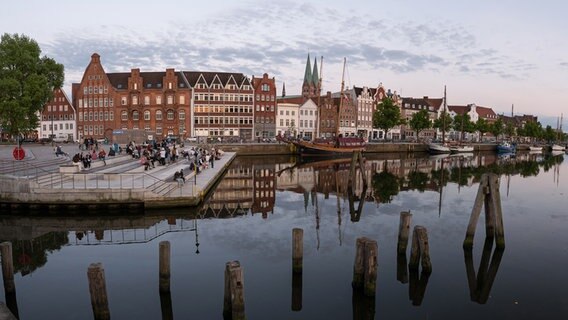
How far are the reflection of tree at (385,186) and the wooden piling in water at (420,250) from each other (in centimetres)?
1822

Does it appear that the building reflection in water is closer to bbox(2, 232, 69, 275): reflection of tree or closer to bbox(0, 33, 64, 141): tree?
bbox(2, 232, 69, 275): reflection of tree

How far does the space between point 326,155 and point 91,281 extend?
72.5 m

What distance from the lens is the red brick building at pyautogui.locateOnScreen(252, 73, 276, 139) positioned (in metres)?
105

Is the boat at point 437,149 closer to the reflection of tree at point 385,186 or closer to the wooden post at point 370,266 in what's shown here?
the reflection of tree at point 385,186

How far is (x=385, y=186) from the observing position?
143 ft

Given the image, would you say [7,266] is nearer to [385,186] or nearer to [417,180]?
[385,186]

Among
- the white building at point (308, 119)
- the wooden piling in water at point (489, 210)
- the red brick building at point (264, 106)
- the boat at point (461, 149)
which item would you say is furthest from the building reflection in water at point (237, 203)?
the white building at point (308, 119)

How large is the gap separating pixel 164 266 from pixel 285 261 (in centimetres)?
609

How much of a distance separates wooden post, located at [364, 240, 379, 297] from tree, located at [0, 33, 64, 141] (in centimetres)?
5719

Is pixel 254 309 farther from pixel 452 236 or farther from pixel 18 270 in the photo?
pixel 452 236

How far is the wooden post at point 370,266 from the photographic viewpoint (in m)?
12.9

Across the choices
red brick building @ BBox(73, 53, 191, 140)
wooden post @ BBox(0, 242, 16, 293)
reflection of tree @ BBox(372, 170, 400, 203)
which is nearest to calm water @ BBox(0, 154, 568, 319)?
wooden post @ BBox(0, 242, 16, 293)

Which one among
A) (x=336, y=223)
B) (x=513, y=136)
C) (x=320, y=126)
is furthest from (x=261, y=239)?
(x=513, y=136)

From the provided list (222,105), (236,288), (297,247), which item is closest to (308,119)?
(222,105)
